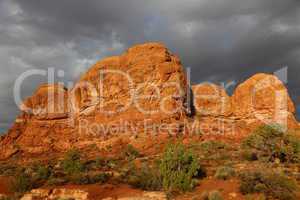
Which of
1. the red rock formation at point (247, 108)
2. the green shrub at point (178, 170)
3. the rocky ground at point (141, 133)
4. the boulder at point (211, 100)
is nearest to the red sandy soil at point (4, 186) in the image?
the rocky ground at point (141, 133)

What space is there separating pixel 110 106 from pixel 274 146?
803 inches

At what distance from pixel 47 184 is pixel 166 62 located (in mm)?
21494

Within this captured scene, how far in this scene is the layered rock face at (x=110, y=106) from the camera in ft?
111

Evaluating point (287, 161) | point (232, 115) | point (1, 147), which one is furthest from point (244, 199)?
point (1, 147)

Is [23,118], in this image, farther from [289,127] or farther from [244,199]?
[244,199]

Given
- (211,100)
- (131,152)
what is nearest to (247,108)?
(211,100)

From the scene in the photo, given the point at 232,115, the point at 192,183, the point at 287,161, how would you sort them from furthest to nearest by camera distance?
the point at 232,115 → the point at 287,161 → the point at 192,183

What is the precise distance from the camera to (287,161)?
19172mm

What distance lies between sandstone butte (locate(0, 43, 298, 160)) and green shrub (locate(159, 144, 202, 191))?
55.4 ft

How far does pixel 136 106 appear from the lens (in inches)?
1348

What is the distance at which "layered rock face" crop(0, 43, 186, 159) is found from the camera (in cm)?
3394

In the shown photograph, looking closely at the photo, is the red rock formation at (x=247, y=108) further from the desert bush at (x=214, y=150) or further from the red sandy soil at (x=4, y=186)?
the red sandy soil at (x=4, y=186)

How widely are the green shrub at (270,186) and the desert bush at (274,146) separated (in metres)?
6.74

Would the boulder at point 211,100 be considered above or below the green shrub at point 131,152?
above
